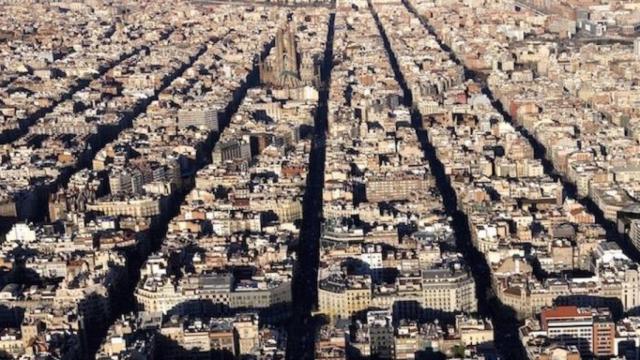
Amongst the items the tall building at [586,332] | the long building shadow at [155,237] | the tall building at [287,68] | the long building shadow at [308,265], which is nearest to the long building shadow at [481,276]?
the tall building at [586,332]

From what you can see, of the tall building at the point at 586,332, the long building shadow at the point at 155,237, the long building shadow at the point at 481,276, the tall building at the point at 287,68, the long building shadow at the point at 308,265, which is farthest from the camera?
the tall building at the point at 287,68

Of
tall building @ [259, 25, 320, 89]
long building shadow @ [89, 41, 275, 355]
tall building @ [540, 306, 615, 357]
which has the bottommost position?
tall building @ [540, 306, 615, 357]

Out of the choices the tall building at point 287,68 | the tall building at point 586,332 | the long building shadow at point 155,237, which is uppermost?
the tall building at point 287,68

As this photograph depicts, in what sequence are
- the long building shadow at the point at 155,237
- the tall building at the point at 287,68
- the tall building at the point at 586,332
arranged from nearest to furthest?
the tall building at the point at 586,332 < the long building shadow at the point at 155,237 < the tall building at the point at 287,68

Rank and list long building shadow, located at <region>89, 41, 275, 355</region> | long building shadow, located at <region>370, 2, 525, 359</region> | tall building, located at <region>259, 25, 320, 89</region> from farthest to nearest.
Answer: tall building, located at <region>259, 25, 320, 89</region>, long building shadow, located at <region>89, 41, 275, 355</region>, long building shadow, located at <region>370, 2, 525, 359</region>

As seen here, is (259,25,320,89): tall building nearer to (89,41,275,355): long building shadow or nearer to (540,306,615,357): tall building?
(89,41,275,355): long building shadow

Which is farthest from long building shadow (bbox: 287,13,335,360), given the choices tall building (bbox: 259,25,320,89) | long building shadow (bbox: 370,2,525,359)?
tall building (bbox: 259,25,320,89)

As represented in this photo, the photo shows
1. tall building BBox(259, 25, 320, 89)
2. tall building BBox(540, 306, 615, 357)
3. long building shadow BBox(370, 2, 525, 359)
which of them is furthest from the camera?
tall building BBox(259, 25, 320, 89)

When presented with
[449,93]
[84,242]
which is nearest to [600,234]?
[84,242]

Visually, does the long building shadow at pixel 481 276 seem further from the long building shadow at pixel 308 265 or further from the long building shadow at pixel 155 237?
the long building shadow at pixel 155 237

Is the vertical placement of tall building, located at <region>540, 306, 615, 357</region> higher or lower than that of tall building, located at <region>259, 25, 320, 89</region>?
lower

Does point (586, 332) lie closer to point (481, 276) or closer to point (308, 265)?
point (481, 276)

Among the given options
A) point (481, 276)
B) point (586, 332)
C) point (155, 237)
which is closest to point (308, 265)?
point (481, 276)
